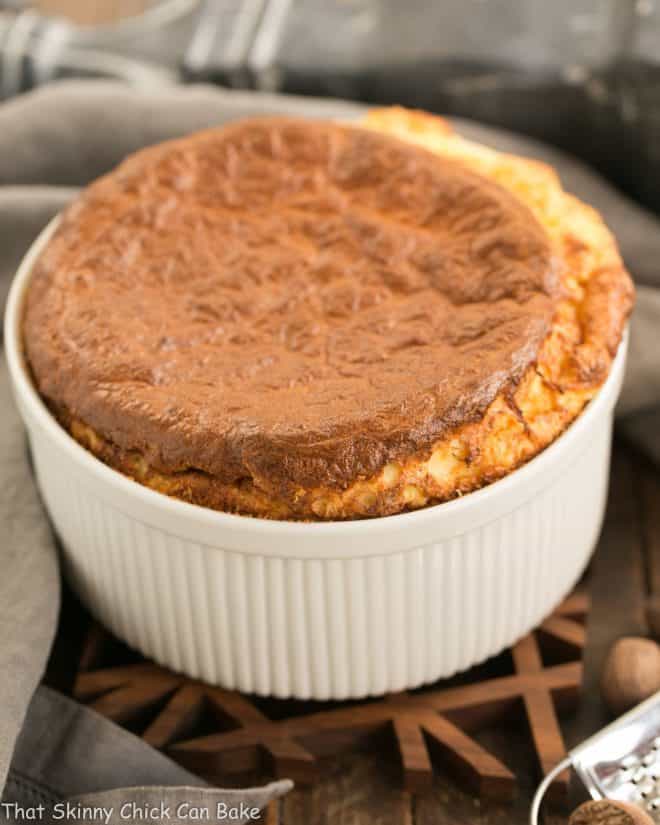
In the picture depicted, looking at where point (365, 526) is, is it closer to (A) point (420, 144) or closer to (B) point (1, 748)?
(B) point (1, 748)

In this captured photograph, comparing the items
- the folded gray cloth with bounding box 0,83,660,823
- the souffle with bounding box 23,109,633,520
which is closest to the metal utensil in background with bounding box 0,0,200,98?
the folded gray cloth with bounding box 0,83,660,823

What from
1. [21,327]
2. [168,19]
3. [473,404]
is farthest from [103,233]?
[168,19]

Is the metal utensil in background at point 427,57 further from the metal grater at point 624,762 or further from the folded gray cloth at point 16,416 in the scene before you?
the metal grater at point 624,762

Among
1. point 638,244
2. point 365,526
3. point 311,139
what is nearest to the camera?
point 365,526

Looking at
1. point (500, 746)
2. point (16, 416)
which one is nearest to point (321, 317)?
point (16, 416)

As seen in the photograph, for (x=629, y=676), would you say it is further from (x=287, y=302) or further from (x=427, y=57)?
(x=427, y=57)

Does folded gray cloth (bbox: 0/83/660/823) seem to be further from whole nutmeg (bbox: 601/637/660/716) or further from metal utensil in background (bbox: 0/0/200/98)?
whole nutmeg (bbox: 601/637/660/716)
